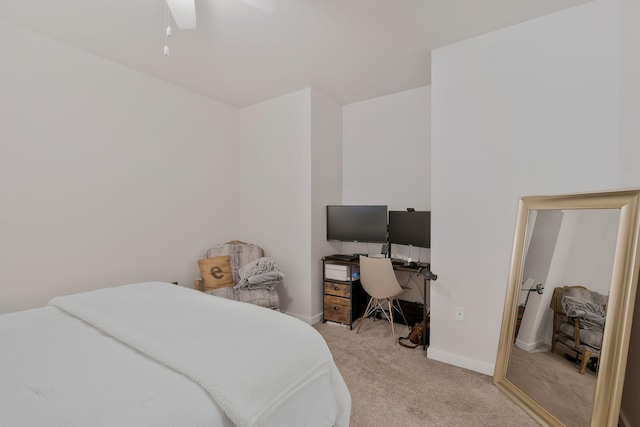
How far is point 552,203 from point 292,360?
6.34ft

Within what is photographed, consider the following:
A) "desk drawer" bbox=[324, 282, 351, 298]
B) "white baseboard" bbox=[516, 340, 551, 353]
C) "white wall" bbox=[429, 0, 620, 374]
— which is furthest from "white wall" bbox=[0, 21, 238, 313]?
"white baseboard" bbox=[516, 340, 551, 353]

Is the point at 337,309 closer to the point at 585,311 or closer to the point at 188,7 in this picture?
the point at 585,311

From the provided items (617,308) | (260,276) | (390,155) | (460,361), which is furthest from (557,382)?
(390,155)

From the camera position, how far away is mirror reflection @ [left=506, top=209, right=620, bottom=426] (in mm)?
1583

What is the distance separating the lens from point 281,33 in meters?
2.33

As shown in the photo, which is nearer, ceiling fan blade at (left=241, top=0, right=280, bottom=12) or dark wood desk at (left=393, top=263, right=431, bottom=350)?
ceiling fan blade at (left=241, top=0, right=280, bottom=12)

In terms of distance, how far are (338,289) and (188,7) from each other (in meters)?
2.82

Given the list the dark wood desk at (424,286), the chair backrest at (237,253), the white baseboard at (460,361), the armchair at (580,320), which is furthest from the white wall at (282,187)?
the armchair at (580,320)

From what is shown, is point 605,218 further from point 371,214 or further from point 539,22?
point 371,214

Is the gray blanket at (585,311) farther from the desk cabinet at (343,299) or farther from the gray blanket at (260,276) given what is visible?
the gray blanket at (260,276)

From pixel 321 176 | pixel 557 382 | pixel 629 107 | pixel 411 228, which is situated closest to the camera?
pixel 557 382

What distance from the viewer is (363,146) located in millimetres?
3828

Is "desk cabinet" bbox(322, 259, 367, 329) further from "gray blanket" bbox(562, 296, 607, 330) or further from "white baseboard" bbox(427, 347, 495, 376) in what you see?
"gray blanket" bbox(562, 296, 607, 330)

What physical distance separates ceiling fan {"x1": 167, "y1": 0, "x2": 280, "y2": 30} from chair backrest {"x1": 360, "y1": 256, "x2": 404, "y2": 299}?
217 cm
